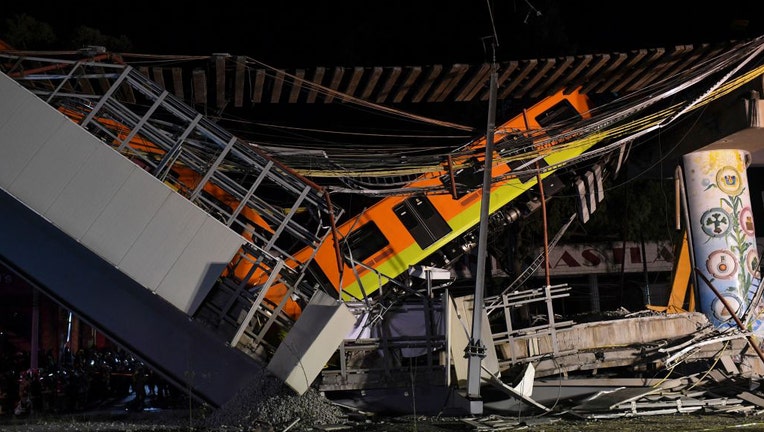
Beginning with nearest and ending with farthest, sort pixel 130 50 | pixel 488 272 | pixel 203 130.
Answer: pixel 203 130 → pixel 130 50 → pixel 488 272

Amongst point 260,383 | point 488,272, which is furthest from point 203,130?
point 488,272

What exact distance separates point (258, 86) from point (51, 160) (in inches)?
152

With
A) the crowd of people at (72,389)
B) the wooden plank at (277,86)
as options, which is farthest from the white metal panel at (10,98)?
the crowd of people at (72,389)

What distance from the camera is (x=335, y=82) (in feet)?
49.4

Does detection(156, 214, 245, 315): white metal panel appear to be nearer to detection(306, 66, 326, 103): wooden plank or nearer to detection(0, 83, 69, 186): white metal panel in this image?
detection(0, 83, 69, 186): white metal panel

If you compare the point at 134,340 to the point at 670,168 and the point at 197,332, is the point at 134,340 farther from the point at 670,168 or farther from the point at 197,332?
the point at 670,168

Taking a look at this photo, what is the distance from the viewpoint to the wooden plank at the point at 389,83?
49.1 ft

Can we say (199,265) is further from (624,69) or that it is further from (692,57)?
(692,57)

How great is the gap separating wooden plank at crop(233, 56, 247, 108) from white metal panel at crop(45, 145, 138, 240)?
264cm

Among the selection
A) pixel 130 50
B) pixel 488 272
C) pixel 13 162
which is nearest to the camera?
pixel 13 162

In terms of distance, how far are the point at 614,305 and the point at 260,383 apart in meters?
19.8

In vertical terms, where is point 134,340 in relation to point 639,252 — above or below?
below

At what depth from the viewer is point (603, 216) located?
25906 millimetres

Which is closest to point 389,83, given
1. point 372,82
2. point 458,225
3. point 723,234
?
point 372,82
